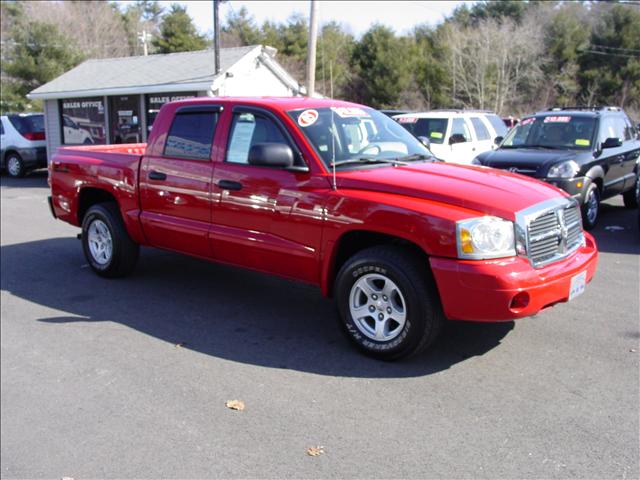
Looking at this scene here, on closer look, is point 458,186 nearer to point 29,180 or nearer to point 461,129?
point 461,129

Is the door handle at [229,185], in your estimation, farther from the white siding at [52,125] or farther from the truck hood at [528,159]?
the white siding at [52,125]

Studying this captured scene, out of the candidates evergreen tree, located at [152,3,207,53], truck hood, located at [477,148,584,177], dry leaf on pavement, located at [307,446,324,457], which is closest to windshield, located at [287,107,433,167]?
dry leaf on pavement, located at [307,446,324,457]

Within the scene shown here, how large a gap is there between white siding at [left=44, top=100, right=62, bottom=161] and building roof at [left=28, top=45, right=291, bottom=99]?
42 cm

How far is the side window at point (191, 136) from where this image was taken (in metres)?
5.90

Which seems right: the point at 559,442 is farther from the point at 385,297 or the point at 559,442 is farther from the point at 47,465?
the point at 47,465

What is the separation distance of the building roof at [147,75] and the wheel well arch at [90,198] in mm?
9208

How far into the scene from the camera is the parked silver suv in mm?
19672

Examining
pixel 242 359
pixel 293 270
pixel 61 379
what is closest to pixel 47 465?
pixel 61 379

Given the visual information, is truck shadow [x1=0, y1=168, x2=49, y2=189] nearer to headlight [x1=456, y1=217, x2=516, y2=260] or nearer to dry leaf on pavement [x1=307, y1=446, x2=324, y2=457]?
headlight [x1=456, y1=217, x2=516, y2=260]

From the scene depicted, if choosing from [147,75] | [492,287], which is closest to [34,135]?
[147,75]

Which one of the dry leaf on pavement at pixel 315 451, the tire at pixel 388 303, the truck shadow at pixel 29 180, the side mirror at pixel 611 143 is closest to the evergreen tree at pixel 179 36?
the truck shadow at pixel 29 180

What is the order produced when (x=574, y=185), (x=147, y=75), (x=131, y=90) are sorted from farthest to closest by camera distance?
(x=147, y=75)
(x=131, y=90)
(x=574, y=185)

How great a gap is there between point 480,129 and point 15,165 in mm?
14245

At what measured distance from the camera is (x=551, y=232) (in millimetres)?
4609
